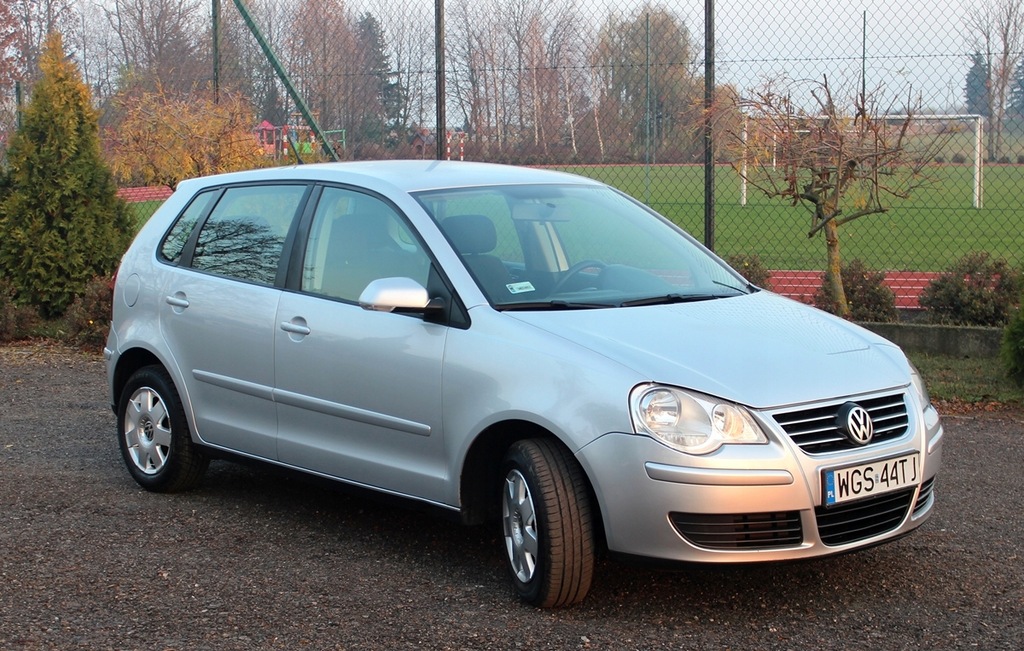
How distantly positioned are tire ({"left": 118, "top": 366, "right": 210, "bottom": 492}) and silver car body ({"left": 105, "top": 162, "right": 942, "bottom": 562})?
0.35ft

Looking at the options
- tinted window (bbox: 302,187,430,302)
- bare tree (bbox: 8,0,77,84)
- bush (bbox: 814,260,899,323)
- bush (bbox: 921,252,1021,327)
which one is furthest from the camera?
bare tree (bbox: 8,0,77,84)

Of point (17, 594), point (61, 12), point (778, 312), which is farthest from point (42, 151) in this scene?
point (61, 12)

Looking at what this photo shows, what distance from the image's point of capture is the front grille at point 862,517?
4.29 m

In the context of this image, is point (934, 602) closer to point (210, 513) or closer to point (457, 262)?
point (457, 262)

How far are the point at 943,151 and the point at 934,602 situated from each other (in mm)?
6877

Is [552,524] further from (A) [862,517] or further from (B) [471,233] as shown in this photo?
(B) [471,233]

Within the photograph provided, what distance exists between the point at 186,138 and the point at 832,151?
6.63 m

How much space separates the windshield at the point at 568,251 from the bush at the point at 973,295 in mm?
5187

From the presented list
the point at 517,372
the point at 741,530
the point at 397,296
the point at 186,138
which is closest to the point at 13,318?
the point at 186,138

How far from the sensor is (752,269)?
11.4 metres

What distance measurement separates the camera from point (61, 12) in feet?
88.5

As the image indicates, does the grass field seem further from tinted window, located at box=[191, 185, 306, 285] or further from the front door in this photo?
the front door

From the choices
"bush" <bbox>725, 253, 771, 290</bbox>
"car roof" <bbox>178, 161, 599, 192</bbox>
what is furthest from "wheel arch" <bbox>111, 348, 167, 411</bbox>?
"bush" <bbox>725, 253, 771, 290</bbox>

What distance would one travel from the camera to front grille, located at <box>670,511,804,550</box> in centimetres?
420
